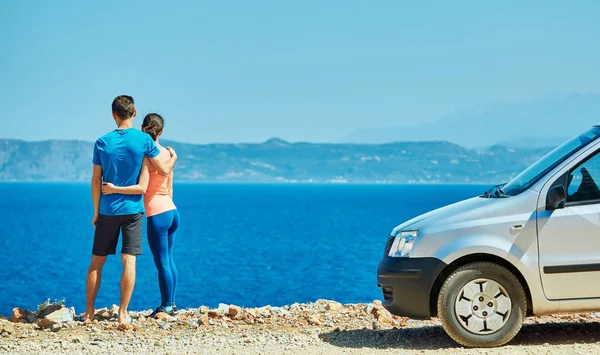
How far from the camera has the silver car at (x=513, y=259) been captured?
7.74 m

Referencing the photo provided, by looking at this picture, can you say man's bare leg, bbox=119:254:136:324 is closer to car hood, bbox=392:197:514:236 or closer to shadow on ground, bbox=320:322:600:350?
shadow on ground, bbox=320:322:600:350

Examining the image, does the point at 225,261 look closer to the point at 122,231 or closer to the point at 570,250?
the point at 122,231

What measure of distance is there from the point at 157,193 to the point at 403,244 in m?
3.11

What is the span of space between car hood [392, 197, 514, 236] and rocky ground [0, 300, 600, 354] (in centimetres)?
105

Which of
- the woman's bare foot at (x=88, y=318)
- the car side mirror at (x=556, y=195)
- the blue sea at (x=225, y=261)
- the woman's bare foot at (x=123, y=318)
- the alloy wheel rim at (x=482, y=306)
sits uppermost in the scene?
the car side mirror at (x=556, y=195)

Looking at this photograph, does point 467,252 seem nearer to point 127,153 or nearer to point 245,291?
point 127,153

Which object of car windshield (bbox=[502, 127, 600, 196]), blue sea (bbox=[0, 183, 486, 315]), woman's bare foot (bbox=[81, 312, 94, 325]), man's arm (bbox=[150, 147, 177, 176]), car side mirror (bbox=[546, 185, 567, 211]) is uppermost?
car windshield (bbox=[502, 127, 600, 196])

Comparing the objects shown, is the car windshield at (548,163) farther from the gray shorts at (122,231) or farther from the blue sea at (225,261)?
the blue sea at (225,261)

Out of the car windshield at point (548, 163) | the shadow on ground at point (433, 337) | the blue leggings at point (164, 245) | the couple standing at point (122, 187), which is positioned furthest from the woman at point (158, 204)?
the car windshield at point (548, 163)

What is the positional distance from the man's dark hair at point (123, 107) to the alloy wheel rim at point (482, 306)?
3.73 meters

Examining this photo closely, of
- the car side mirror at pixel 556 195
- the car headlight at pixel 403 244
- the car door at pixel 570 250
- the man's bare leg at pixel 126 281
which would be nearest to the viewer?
the car side mirror at pixel 556 195

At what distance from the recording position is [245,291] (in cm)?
5191

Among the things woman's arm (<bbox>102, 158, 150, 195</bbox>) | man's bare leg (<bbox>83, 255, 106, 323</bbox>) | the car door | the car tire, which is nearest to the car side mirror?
the car door

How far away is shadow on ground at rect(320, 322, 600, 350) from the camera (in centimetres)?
823
